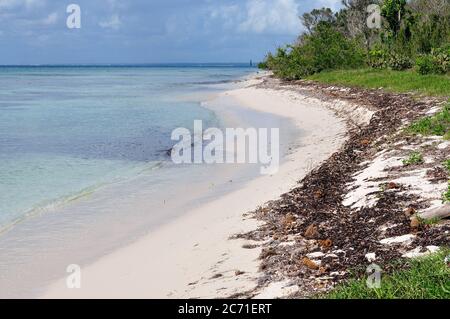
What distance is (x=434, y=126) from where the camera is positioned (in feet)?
41.6

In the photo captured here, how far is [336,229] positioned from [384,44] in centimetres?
3915

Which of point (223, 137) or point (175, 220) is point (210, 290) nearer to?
point (175, 220)

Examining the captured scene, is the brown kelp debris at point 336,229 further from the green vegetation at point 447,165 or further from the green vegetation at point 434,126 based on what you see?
the green vegetation at point 434,126

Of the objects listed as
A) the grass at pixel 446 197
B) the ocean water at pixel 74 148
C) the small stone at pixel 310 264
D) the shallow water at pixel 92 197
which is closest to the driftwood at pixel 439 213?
the grass at pixel 446 197

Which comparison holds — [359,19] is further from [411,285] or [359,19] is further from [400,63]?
[411,285]

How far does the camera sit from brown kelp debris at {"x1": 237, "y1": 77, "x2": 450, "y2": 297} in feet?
19.7

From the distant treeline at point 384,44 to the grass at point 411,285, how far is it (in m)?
23.5

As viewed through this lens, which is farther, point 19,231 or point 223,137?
point 223,137

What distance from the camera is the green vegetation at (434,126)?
12180 mm

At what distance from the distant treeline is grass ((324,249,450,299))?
925 inches

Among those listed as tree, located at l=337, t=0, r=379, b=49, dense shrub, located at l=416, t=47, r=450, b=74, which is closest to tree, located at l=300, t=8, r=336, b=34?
tree, located at l=337, t=0, r=379, b=49
